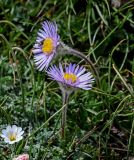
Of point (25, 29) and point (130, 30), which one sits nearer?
point (130, 30)

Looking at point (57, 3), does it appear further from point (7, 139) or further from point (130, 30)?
point (7, 139)

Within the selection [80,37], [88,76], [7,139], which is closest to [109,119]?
[88,76]

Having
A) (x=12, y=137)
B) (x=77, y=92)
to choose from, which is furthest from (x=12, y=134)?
(x=77, y=92)

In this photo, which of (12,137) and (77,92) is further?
(77,92)

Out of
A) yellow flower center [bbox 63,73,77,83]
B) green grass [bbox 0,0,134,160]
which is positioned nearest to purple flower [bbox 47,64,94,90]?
yellow flower center [bbox 63,73,77,83]

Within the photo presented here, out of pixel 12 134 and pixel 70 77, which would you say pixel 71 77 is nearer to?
pixel 70 77

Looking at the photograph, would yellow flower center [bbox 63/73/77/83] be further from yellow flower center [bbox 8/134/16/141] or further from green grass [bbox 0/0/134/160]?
yellow flower center [bbox 8/134/16/141]
